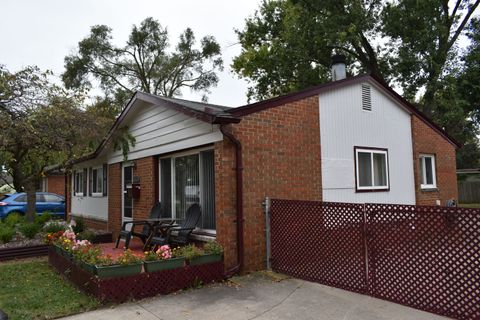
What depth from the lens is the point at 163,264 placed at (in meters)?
5.64

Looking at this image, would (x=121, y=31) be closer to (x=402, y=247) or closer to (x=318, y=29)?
(x=318, y=29)

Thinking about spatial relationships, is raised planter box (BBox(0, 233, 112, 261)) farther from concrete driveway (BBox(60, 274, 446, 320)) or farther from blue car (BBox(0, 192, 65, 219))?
blue car (BBox(0, 192, 65, 219))

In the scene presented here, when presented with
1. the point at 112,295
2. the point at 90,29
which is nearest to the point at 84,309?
the point at 112,295

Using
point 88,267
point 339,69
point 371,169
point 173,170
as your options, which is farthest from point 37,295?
point 339,69

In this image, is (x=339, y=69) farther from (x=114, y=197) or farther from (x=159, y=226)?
(x=114, y=197)

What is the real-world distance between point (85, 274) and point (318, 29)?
17544 mm

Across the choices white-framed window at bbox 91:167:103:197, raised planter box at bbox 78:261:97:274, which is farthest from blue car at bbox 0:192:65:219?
raised planter box at bbox 78:261:97:274

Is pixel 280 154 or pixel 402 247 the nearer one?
pixel 402 247

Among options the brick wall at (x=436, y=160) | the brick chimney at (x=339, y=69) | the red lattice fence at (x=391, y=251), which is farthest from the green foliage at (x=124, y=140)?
the brick wall at (x=436, y=160)

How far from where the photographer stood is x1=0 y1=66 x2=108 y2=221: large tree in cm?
848

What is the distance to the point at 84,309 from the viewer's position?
4.95 meters

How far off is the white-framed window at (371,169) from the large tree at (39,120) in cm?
697

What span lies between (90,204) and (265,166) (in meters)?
9.13

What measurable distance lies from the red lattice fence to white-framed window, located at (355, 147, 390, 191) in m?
3.24
